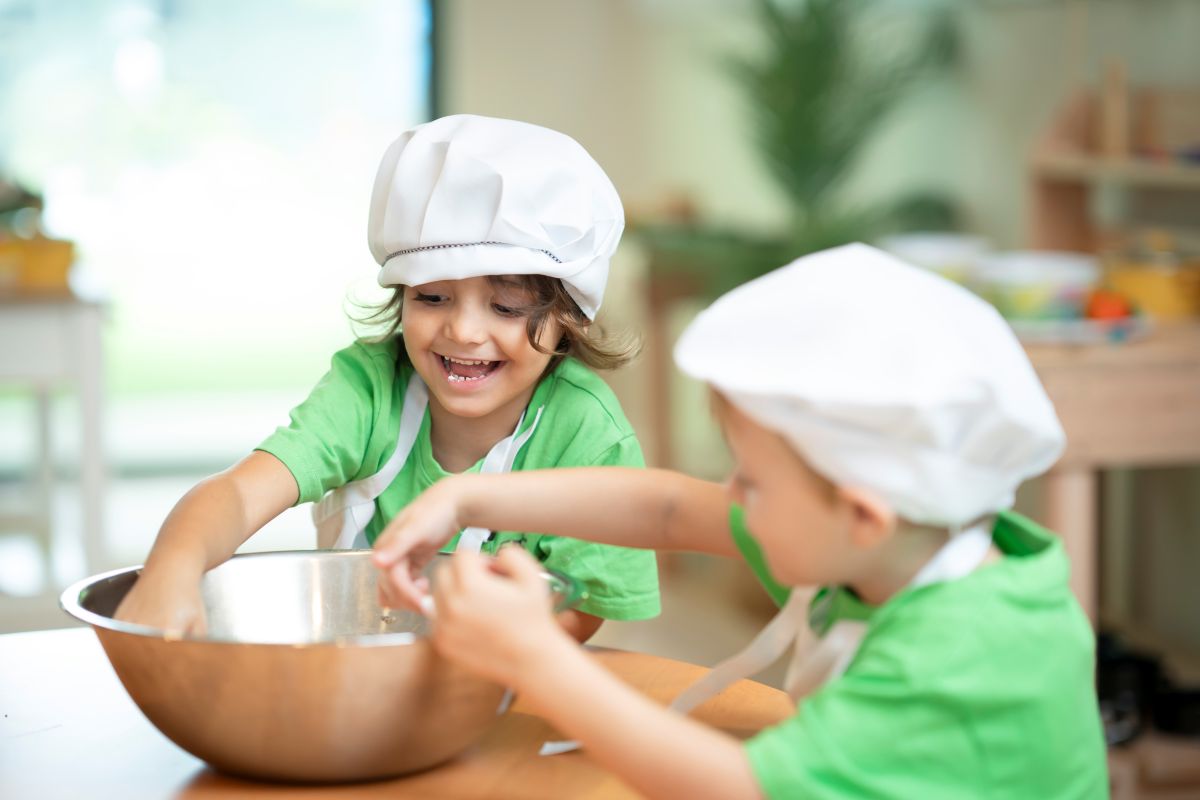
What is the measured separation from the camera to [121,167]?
17.2 ft

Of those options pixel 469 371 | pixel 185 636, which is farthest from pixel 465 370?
pixel 185 636

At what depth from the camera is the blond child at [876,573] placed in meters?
0.75

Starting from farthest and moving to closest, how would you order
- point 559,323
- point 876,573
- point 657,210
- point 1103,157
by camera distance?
point 657,210 → point 1103,157 → point 559,323 → point 876,573

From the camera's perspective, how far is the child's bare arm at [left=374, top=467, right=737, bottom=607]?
3.36ft

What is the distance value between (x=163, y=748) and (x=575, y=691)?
36 centimetres

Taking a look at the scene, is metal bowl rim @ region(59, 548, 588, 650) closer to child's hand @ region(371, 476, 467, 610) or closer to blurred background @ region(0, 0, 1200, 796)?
child's hand @ region(371, 476, 467, 610)

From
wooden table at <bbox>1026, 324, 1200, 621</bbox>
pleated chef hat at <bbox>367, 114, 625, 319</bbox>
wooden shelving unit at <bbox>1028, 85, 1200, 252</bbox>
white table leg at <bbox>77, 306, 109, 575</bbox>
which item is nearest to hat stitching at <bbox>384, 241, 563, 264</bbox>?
pleated chef hat at <bbox>367, 114, 625, 319</bbox>

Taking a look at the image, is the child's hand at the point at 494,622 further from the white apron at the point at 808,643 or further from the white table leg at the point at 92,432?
the white table leg at the point at 92,432

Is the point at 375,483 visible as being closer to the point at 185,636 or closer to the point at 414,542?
the point at 414,542

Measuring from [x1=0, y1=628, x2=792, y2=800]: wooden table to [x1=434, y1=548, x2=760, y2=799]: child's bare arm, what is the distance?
15 centimetres

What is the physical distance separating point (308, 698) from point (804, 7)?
3356 mm

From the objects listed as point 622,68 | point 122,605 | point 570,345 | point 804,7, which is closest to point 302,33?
point 622,68

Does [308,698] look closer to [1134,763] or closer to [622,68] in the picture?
[1134,763]

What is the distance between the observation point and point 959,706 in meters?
0.76
